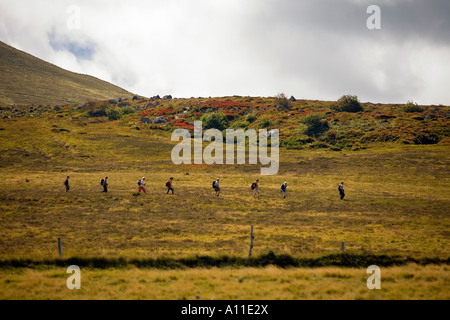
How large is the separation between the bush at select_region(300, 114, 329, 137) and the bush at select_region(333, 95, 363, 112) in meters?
19.9

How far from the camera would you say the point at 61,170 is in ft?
170

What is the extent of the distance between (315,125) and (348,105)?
26.4 m

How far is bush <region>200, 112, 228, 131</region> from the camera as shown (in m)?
99.9

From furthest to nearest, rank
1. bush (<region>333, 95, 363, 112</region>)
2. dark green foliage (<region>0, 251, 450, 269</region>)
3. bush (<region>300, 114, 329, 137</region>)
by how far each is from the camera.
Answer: bush (<region>333, 95, 363, 112</region>)
bush (<region>300, 114, 329, 137</region>)
dark green foliage (<region>0, 251, 450, 269</region>)

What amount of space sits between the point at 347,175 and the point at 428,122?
4874 centimetres

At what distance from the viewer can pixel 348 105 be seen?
337 feet

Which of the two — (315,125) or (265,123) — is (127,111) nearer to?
(265,123)

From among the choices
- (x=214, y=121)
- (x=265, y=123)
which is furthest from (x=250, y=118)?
(x=214, y=121)

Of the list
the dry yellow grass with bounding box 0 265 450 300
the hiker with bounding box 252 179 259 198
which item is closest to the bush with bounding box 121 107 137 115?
the hiker with bounding box 252 179 259 198

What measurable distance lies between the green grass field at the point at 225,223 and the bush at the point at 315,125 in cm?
2332

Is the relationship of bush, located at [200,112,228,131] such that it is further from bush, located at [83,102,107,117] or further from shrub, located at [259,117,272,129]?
bush, located at [83,102,107,117]

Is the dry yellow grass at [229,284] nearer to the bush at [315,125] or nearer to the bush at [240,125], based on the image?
the bush at [315,125]
